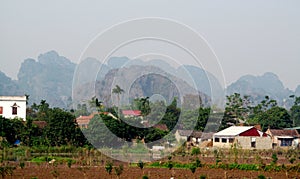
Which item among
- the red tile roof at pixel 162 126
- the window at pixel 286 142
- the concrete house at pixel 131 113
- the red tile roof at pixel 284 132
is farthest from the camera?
the window at pixel 286 142

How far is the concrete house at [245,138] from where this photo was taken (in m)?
41.7

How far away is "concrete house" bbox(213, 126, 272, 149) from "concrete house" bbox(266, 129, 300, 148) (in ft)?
8.77

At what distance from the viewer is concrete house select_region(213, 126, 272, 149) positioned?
41688 millimetres

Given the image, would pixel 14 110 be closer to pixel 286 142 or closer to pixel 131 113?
pixel 131 113

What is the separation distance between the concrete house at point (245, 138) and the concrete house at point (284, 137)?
8.77ft

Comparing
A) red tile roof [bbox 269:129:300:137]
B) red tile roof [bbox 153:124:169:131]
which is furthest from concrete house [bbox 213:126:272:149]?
red tile roof [bbox 153:124:169:131]

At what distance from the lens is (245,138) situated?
42000 millimetres

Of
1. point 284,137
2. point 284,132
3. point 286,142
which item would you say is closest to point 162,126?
point 284,137

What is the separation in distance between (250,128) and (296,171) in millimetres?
19310

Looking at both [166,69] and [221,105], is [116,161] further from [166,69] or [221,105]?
[221,105]

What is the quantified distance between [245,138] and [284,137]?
18.7ft

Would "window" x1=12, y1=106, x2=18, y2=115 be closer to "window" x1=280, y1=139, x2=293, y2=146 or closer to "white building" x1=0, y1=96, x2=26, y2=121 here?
"white building" x1=0, y1=96, x2=26, y2=121

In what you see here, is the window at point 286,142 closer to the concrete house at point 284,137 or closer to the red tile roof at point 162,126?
the concrete house at point 284,137

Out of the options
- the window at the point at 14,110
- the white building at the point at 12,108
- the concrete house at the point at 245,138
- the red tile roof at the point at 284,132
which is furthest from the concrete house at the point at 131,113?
the red tile roof at the point at 284,132
